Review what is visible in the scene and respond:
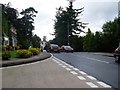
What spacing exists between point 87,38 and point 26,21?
27.1 m

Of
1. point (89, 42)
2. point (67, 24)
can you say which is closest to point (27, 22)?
point (67, 24)

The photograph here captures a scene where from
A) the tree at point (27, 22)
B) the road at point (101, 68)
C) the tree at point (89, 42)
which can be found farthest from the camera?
the tree at point (27, 22)

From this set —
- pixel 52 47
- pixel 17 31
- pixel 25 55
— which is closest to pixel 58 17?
pixel 17 31

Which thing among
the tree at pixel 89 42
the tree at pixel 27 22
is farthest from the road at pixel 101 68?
the tree at pixel 27 22

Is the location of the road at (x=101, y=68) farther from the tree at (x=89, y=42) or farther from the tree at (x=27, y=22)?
the tree at (x=27, y=22)

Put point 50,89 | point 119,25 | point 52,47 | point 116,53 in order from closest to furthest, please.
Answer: point 50,89 → point 116,53 → point 119,25 → point 52,47

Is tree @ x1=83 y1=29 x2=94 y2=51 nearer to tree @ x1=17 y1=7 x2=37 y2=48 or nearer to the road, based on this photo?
tree @ x1=17 y1=7 x2=37 y2=48

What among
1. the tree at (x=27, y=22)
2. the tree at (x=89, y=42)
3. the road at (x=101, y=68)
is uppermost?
the tree at (x=27, y=22)

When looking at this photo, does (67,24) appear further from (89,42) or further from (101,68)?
(101,68)

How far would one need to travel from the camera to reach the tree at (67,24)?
108875 mm

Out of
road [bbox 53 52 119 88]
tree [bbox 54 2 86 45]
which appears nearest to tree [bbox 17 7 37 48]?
tree [bbox 54 2 86 45]

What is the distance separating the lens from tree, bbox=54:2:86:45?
10888 cm

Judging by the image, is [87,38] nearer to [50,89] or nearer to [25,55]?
[25,55]

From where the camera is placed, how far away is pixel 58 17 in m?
114
